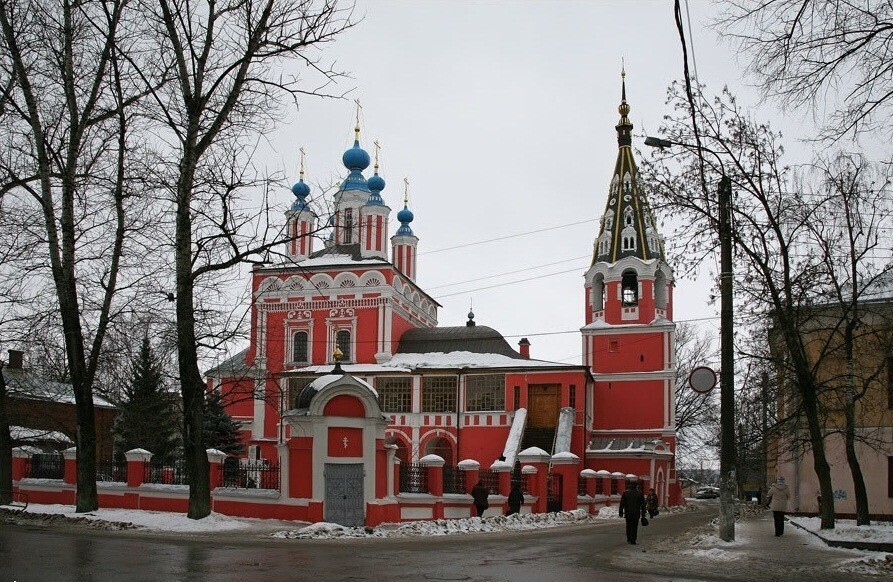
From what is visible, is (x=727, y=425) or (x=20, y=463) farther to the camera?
(x=20, y=463)

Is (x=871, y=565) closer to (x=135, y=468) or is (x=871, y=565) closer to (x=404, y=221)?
(x=135, y=468)

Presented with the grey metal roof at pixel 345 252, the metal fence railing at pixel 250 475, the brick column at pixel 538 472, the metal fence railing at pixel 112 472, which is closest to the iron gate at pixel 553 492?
the brick column at pixel 538 472

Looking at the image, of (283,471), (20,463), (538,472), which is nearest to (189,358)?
(283,471)

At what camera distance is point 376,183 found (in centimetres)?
4728

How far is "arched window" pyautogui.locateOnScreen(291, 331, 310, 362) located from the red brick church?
0.05 m

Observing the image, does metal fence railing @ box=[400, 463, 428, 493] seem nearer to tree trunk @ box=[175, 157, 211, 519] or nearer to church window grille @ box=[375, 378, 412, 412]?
tree trunk @ box=[175, 157, 211, 519]

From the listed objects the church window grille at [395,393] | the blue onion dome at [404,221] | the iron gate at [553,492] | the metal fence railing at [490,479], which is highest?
the blue onion dome at [404,221]

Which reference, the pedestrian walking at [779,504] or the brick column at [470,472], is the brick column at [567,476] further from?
the pedestrian walking at [779,504]

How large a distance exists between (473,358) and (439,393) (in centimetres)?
250

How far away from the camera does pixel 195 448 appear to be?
18.8 m

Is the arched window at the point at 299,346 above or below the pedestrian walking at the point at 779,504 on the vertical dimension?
above

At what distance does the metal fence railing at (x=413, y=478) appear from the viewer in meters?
23.7

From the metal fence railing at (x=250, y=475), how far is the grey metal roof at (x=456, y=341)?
74.6 ft

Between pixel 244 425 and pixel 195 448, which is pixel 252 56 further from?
pixel 244 425
